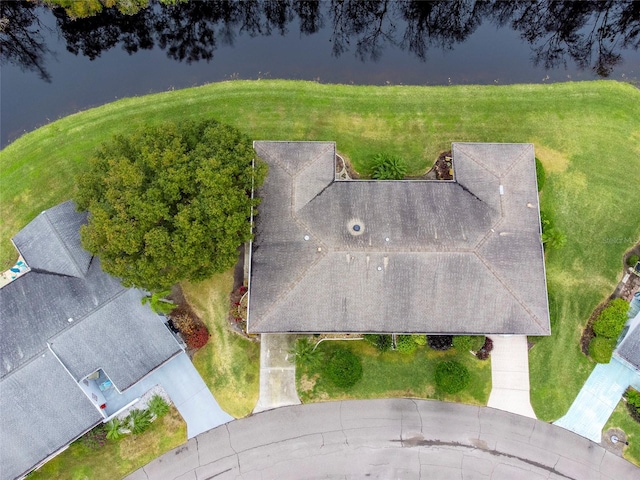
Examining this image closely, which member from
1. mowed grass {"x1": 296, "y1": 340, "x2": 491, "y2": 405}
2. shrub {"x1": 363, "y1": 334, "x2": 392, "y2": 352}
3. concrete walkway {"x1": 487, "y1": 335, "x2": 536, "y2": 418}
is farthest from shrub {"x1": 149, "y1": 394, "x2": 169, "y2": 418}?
concrete walkway {"x1": 487, "y1": 335, "x2": 536, "y2": 418}

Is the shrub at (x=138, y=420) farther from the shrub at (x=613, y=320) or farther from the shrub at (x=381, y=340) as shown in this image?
the shrub at (x=613, y=320)

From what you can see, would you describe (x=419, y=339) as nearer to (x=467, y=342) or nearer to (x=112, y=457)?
(x=467, y=342)

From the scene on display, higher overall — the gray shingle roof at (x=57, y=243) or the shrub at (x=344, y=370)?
the gray shingle roof at (x=57, y=243)

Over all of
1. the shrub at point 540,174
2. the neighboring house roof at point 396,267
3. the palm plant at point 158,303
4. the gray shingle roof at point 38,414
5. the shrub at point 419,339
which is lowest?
the gray shingle roof at point 38,414

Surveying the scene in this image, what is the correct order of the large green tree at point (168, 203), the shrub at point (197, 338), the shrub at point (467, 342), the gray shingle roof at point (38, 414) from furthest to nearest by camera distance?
the shrub at point (197, 338), the shrub at point (467, 342), the gray shingle roof at point (38, 414), the large green tree at point (168, 203)

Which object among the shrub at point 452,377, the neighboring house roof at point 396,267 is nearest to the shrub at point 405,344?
the neighboring house roof at point 396,267

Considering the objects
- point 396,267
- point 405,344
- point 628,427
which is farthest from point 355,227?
point 628,427

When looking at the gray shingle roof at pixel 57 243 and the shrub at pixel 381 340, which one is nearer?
the gray shingle roof at pixel 57 243
